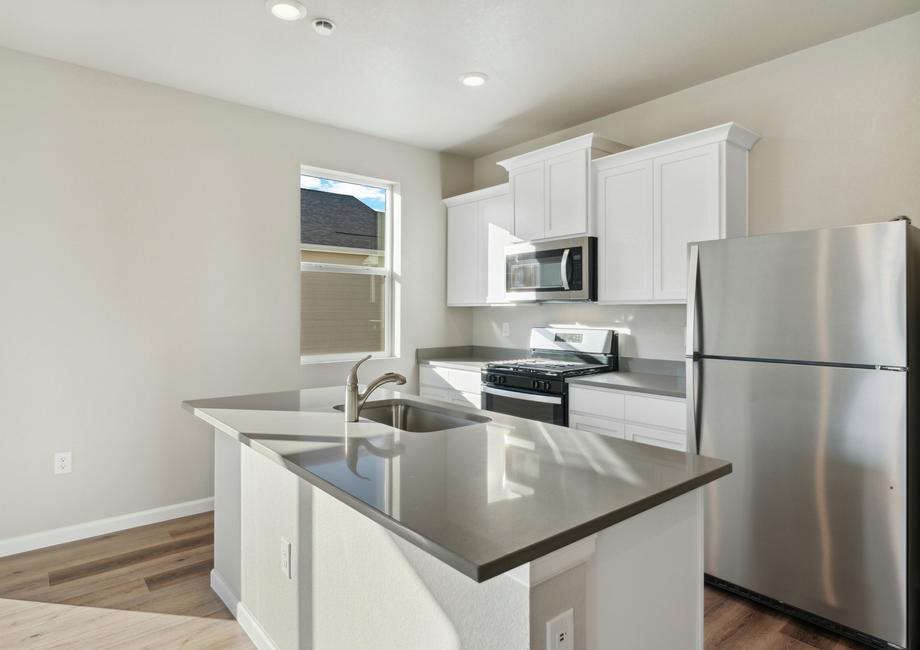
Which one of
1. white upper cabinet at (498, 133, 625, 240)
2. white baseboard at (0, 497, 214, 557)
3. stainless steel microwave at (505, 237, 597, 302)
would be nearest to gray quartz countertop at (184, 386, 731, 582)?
stainless steel microwave at (505, 237, 597, 302)

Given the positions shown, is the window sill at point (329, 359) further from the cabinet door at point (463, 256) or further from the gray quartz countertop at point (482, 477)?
the gray quartz countertop at point (482, 477)

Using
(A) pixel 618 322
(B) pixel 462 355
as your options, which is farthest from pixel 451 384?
(A) pixel 618 322

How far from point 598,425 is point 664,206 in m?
1.29

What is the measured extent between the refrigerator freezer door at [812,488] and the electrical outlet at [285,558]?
1.84m

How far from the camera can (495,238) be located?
4.29m

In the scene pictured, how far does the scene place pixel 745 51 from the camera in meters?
2.93

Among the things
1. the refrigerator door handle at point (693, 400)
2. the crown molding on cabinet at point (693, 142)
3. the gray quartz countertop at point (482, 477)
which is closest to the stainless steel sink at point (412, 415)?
the gray quartz countertop at point (482, 477)

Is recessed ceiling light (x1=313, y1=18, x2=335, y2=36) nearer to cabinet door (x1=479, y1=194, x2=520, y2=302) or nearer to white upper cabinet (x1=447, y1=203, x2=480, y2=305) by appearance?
cabinet door (x1=479, y1=194, x2=520, y2=302)

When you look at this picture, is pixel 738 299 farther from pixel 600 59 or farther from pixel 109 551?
pixel 109 551

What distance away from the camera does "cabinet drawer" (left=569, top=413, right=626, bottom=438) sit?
309cm

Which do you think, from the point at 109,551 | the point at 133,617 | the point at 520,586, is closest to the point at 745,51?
the point at 520,586

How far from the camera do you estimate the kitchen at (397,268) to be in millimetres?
2143

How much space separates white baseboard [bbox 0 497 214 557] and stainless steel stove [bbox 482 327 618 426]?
2.00 meters

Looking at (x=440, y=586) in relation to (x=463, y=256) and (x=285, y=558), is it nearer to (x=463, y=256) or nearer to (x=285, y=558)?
(x=285, y=558)
